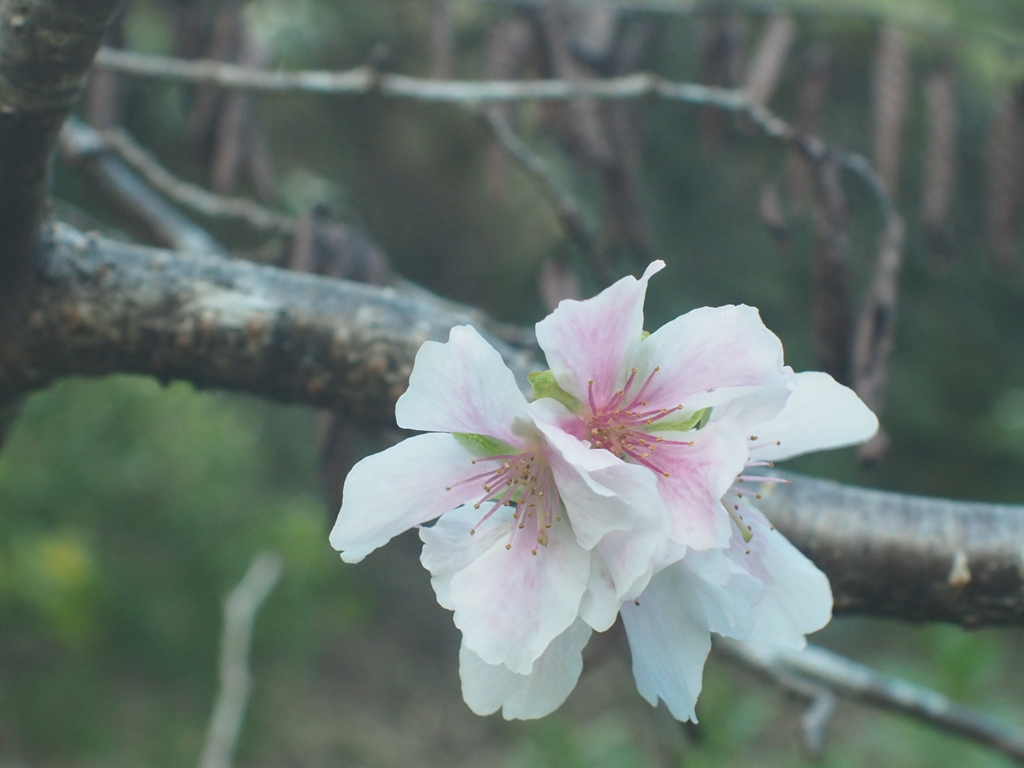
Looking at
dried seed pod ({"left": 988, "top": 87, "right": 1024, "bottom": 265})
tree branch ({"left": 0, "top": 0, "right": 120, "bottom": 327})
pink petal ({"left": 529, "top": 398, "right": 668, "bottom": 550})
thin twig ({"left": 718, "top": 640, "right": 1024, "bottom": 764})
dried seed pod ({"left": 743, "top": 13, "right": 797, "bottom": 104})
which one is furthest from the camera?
dried seed pod ({"left": 743, "top": 13, "right": 797, "bottom": 104})

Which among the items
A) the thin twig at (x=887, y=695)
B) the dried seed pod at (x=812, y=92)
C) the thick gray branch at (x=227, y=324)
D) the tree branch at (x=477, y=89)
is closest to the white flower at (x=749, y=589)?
the thick gray branch at (x=227, y=324)

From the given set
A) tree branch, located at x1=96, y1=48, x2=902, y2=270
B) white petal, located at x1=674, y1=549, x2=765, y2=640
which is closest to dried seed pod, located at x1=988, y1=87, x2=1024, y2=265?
tree branch, located at x1=96, y1=48, x2=902, y2=270

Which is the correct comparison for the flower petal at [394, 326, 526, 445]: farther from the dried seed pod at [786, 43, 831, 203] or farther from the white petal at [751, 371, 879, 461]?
the dried seed pod at [786, 43, 831, 203]

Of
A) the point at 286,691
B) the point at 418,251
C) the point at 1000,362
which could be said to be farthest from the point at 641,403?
the point at 1000,362

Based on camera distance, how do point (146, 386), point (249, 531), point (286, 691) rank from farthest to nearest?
point (286, 691)
point (249, 531)
point (146, 386)

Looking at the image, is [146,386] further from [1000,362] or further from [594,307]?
[1000,362]

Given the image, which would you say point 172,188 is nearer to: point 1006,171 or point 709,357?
point 709,357

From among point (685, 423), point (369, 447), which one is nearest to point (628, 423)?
point (685, 423)
